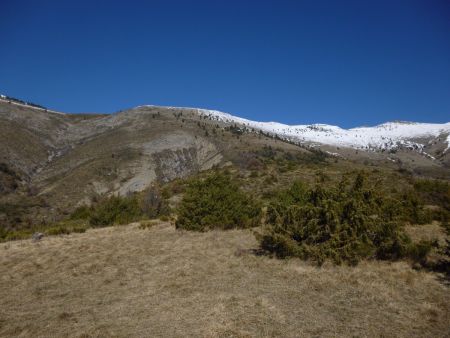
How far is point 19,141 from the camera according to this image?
271 ft

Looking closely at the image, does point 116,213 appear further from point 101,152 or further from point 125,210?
point 101,152

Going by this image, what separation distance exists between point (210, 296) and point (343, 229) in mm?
5014

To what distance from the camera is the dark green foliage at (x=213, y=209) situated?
18.6 meters

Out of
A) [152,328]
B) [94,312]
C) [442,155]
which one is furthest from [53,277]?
[442,155]

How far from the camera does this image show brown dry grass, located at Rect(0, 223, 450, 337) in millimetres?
7887

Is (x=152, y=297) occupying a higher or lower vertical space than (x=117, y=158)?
lower

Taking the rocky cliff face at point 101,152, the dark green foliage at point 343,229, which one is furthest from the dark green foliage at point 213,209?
the rocky cliff face at point 101,152

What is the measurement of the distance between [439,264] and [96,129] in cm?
10470

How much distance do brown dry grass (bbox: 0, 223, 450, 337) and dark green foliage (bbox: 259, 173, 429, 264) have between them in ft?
1.79

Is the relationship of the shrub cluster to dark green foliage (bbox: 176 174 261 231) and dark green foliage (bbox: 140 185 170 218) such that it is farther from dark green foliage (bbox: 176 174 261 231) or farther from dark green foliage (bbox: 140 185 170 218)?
dark green foliage (bbox: 176 174 261 231)

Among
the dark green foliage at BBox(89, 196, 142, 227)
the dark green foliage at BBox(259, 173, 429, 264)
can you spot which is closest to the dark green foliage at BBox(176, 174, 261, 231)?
the dark green foliage at BBox(259, 173, 429, 264)

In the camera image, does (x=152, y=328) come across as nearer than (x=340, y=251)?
Yes

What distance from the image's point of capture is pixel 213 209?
1895cm

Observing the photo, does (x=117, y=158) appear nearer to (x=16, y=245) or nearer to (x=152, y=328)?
(x=16, y=245)
